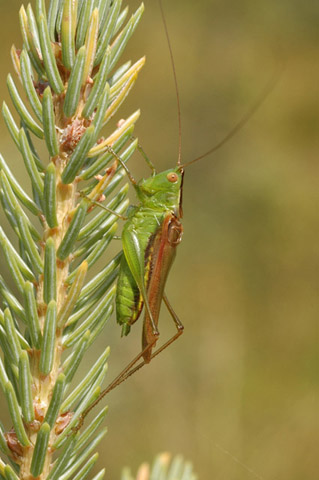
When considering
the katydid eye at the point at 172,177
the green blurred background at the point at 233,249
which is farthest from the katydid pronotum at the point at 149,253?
the green blurred background at the point at 233,249

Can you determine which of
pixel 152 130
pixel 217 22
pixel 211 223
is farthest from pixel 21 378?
pixel 217 22

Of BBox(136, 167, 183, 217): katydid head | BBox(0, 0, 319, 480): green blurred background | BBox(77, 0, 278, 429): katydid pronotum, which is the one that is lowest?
BBox(0, 0, 319, 480): green blurred background

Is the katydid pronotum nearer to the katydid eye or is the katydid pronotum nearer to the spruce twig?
the katydid eye

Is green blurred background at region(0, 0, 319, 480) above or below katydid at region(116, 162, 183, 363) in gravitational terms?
below

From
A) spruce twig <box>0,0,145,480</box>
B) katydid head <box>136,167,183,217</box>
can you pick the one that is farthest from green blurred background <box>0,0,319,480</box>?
spruce twig <box>0,0,145,480</box>

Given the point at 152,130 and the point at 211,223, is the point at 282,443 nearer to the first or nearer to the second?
the point at 211,223

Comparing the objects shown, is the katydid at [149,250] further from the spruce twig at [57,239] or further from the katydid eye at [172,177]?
the spruce twig at [57,239]

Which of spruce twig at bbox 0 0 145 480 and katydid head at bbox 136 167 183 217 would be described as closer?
spruce twig at bbox 0 0 145 480
